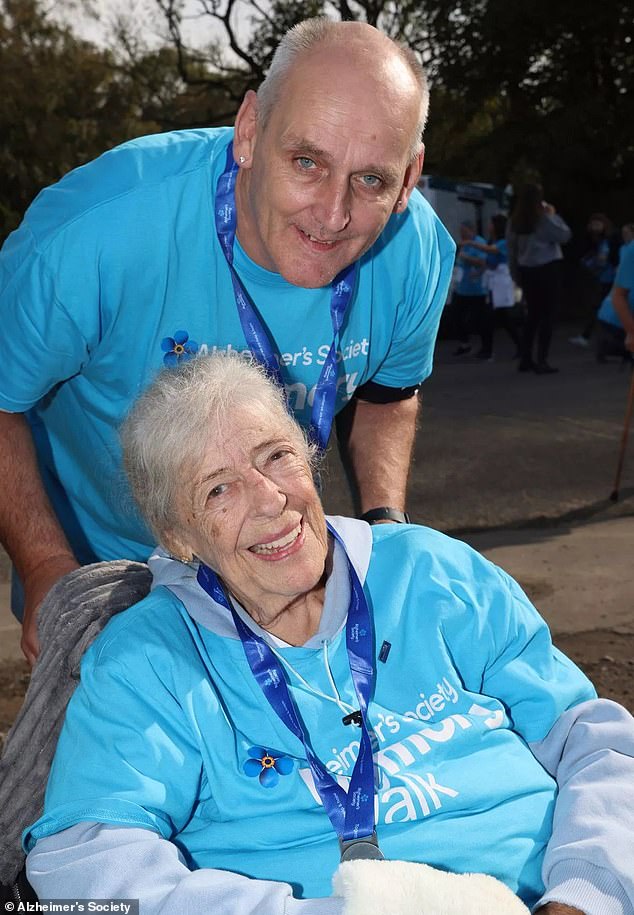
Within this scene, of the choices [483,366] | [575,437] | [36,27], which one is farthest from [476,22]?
[575,437]

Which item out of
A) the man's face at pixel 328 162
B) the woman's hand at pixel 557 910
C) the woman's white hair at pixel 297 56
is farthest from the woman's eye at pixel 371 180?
the woman's hand at pixel 557 910

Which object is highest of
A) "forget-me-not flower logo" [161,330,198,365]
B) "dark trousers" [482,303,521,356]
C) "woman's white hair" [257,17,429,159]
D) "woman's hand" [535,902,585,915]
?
"woman's white hair" [257,17,429,159]

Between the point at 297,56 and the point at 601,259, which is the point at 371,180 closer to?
the point at 297,56

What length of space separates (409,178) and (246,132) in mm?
327

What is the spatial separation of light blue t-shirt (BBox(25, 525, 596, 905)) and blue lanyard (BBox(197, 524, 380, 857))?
3 cm

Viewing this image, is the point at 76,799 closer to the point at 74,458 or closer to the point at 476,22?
the point at 74,458

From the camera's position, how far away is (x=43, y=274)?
2.19m

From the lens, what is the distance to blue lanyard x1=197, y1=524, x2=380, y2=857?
1771 mm

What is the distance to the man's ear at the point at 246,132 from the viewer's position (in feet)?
7.27

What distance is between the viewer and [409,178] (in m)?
2.26

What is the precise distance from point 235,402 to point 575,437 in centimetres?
620

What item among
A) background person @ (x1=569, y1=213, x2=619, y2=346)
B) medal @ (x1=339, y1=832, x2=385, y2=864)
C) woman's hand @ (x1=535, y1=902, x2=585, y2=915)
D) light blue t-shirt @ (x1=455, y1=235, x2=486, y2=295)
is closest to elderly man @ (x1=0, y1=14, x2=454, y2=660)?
medal @ (x1=339, y1=832, x2=385, y2=864)

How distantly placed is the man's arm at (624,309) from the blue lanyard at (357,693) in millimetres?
5514

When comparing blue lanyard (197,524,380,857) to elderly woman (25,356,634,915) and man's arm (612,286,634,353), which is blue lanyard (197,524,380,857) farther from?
man's arm (612,286,634,353)
